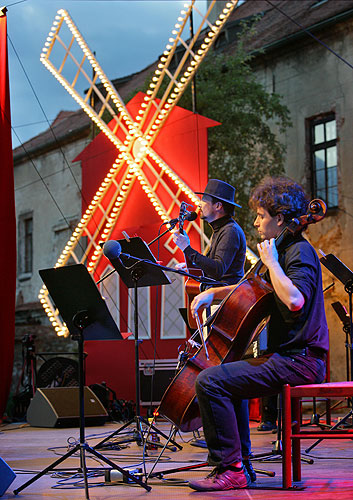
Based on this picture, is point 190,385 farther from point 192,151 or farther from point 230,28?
point 230,28

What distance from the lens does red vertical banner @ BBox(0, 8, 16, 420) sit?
27.6 feet

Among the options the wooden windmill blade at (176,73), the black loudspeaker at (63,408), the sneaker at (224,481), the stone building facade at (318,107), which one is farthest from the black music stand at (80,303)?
the stone building facade at (318,107)

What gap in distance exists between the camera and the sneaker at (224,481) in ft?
11.8

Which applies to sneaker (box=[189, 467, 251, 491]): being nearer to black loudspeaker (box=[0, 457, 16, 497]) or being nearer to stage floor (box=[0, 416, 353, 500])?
stage floor (box=[0, 416, 353, 500])

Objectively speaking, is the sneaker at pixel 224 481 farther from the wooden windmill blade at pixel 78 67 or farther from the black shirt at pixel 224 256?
the wooden windmill blade at pixel 78 67

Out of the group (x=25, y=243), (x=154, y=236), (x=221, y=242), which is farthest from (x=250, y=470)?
(x=25, y=243)

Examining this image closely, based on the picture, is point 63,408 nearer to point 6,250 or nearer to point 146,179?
point 6,250

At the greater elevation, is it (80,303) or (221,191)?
(221,191)

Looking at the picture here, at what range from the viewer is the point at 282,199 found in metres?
3.83

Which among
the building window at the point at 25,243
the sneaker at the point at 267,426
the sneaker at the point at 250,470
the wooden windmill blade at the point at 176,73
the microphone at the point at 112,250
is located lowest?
the sneaker at the point at 267,426

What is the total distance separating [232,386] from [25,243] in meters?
19.1

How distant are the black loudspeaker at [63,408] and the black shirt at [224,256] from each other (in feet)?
11.0

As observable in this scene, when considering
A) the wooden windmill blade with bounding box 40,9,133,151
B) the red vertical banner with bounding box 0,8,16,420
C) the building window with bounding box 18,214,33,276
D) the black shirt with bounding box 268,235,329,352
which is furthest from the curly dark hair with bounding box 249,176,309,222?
the building window with bounding box 18,214,33,276

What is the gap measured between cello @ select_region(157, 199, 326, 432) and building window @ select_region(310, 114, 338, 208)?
9.98 metres
